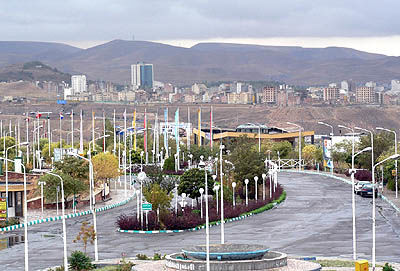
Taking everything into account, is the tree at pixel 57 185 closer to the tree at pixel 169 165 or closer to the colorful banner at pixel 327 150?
the tree at pixel 169 165

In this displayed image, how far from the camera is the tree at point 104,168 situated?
73500 mm

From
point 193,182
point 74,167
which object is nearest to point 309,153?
point 74,167

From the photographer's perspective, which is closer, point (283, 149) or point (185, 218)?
point (185, 218)

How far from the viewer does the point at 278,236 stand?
45812 millimetres

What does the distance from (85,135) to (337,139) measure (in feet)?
300

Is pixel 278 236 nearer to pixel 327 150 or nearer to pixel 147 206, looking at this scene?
pixel 147 206

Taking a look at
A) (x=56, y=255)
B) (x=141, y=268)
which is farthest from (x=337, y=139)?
(x=141, y=268)

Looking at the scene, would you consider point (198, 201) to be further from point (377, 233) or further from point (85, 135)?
point (85, 135)

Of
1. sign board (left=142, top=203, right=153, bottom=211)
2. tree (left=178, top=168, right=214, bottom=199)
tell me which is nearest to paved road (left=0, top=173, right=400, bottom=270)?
sign board (left=142, top=203, right=153, bottom=211)

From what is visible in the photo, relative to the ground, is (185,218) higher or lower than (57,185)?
lower

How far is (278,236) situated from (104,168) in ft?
100

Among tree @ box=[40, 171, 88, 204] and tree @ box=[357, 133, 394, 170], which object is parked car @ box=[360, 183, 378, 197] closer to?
tree @ box=[357, 133, 394, 170]

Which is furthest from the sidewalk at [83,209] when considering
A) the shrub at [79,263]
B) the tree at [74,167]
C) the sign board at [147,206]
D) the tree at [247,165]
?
the shrub at [79,263]

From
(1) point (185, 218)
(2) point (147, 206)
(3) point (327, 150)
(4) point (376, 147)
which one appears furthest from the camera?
(3) point (327, 150)
